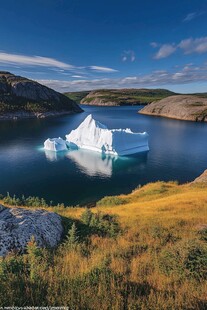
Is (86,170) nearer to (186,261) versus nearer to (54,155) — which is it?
(54,155)

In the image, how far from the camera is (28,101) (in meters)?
166

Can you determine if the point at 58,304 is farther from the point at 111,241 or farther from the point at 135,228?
the point at 135,228

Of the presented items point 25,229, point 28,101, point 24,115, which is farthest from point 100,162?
point 28,101

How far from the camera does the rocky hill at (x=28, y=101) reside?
142 m

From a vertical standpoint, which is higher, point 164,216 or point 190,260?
point 190,260

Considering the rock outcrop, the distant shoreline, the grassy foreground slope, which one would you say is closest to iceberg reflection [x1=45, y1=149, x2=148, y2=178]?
the rock outcrop

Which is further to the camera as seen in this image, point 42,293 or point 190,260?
point 190,260

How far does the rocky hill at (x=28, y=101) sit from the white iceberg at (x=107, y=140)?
85102mm

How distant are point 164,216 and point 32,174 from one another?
31.1 m

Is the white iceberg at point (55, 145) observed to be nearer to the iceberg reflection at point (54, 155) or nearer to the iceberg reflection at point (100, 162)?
the iceberg reflection at point (54, 155)

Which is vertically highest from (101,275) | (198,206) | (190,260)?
(101,275)

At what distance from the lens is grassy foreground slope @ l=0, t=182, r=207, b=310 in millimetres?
4781

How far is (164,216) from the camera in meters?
15.4

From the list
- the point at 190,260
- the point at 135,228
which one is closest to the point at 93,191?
the point at 135,228
